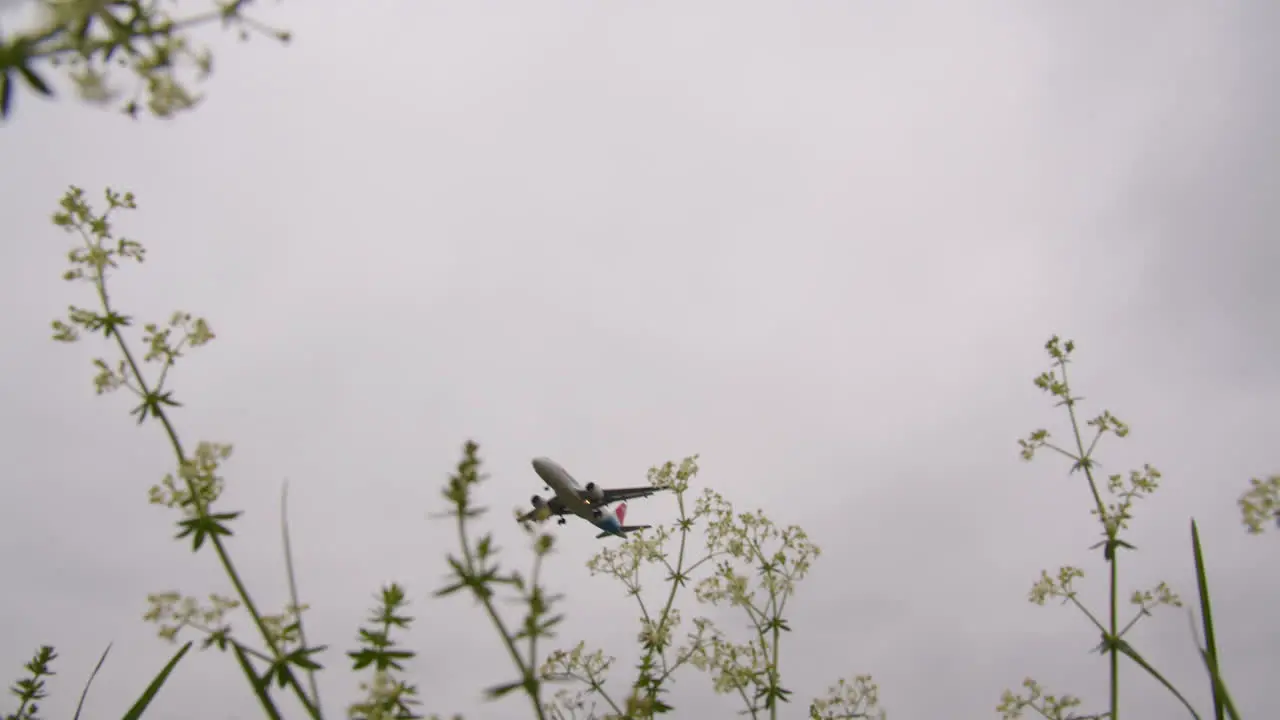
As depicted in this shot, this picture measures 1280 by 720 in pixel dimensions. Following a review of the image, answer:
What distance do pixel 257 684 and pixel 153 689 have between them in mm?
1174

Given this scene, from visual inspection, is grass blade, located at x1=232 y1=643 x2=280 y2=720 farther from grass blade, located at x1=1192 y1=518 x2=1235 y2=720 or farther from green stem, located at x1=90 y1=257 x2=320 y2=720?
grass blade, located at x1=1192 y1=518 x2=1235 y2=720

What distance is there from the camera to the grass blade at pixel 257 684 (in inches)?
126

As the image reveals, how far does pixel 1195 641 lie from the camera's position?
3.13 metres

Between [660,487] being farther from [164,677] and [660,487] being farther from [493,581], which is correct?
[493,581]

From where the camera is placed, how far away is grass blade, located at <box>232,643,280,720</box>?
3189mm

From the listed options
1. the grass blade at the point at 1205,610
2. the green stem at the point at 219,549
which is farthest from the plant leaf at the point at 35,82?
the grass blade at the point at 1205,610

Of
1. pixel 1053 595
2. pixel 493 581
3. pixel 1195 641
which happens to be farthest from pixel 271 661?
pixel 1053 595

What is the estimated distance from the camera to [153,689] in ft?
12.9

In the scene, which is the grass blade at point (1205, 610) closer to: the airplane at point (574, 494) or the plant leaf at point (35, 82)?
the plant leaf at point (35, 82)

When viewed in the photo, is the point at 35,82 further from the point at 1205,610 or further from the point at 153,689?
the point at 1205,610

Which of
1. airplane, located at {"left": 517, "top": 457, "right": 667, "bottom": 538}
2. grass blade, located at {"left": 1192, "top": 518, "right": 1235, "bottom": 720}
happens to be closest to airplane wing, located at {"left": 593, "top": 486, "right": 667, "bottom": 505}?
airplane, located at {"left": 517, "top": 457, "right": 667, "bottom": 538}

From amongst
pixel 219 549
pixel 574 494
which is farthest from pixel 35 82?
pixel 574 494

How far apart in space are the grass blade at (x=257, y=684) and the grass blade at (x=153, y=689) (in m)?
0.73

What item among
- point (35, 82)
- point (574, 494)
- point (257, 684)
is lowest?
point (257, 684)
